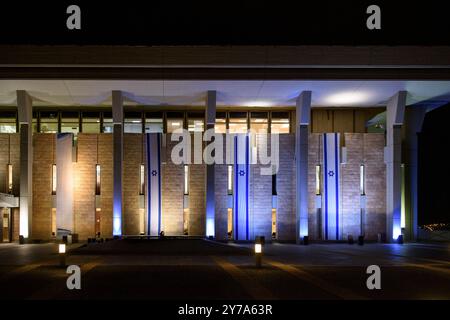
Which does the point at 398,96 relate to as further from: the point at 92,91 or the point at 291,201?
the point at 92,91

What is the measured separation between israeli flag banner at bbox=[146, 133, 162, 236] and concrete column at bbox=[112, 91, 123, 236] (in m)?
2.62

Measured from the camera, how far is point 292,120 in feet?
114

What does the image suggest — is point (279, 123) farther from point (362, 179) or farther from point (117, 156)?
point (117, 156)

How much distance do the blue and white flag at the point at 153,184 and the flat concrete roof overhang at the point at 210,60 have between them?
6.65m

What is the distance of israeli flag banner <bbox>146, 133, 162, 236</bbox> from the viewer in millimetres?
31812

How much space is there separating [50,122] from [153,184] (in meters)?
9.63

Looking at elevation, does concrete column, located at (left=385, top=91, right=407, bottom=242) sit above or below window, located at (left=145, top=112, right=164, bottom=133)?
below

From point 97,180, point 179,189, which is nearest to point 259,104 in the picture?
point 179,189

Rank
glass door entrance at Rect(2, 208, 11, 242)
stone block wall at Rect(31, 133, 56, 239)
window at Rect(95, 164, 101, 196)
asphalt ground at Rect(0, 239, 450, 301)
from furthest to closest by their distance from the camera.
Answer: window at Rect(95, 164, 101, 196) < stone block wall at Rect(31, 133, 56, 239) < glass door entrance at Rect(2, 208, 11, 242) < asphalt ground at Rect(0, 239, 450, 301)

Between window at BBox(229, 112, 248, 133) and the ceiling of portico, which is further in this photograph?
window at BBox(229, 112, 248, 133)

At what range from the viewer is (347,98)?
31.6 metres

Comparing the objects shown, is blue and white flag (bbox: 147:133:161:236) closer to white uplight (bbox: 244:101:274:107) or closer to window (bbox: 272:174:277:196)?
white uplight (bbox: 244:101:274:107)

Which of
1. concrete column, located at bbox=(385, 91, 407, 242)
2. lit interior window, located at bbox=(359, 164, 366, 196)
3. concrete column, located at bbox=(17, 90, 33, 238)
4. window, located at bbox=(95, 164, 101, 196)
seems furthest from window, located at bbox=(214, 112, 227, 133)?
concrete column, located at bbox=(17, 90, 33, 238)
